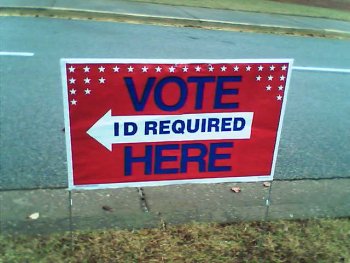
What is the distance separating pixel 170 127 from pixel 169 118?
2.3 inches

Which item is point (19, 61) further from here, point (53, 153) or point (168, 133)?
point (168, 133)

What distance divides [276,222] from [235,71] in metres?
1.21

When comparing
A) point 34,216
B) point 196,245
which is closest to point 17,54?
point 34,216

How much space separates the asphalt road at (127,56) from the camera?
3.84 meters

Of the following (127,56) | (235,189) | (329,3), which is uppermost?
(329,3)

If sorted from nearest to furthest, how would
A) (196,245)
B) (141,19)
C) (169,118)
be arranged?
(169,118) → (196,245) → (141,19)

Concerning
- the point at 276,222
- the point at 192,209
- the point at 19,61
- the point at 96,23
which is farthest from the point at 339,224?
the point at 96,23

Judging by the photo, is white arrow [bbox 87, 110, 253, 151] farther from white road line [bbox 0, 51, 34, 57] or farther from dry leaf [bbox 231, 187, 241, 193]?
white road line [bbox 0, 51, 34, 57]

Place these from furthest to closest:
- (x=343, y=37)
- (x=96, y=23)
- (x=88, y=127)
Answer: (x=343, y=37), (x=96, y=23), (x=88, y=127)

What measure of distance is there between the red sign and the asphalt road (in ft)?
3.30

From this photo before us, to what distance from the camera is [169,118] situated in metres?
2.56

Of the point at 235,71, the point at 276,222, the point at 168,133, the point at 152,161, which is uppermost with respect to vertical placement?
the point at 235,71

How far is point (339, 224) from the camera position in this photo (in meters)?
3.03

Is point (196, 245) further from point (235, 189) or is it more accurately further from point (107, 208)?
point (235, 189)
